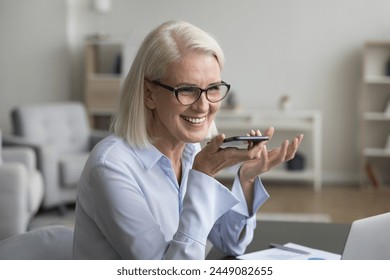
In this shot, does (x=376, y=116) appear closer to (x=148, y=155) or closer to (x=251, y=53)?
(x=251, y=53)

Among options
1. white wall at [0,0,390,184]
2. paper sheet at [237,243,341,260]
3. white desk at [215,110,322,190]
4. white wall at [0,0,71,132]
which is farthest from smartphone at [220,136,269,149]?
white wall at [0,0,71,132]

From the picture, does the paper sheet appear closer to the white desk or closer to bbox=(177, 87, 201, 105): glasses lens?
bbox=(177, 87, 201, 105): glasses lens

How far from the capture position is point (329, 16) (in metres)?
5.02

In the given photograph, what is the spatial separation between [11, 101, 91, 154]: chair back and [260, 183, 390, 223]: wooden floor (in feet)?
4.04

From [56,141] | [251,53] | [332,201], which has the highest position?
[251,53]

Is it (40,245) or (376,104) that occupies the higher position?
(40,245)

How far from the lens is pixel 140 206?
1.03 metres

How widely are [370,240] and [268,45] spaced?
431 cm

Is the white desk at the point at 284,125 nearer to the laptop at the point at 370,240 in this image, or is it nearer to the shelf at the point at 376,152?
the shelf at the point at 376,152

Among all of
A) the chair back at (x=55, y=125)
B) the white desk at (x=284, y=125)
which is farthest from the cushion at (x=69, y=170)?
the white desk at (x=284, y=125)

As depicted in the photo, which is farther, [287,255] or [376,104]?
[376,104]

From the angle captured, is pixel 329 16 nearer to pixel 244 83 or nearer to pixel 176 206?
pixel 244 83

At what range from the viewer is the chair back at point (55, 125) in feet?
13.5

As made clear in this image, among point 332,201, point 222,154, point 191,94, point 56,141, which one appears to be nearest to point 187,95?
point 191,94
